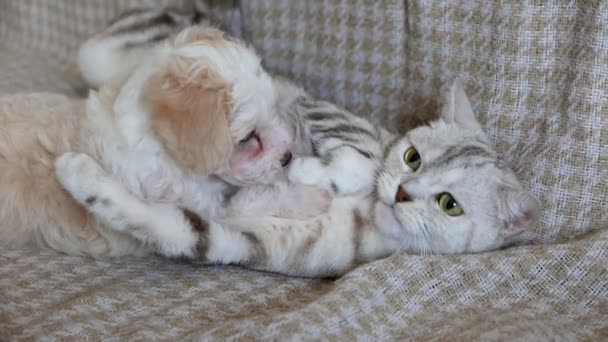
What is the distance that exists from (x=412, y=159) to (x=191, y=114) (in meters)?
0.54

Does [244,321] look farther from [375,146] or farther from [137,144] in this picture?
[375,146]

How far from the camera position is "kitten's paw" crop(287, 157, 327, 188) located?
150cm

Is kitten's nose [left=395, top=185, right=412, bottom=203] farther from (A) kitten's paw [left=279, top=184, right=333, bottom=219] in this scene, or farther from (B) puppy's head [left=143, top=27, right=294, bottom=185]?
(B) puppy's head [left=143, top=27, right=294, bottom=185]

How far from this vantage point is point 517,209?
4.55ft

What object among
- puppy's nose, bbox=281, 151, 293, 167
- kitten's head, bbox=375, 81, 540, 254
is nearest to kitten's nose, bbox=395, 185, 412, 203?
kitten's head, bbox=375, 81, 540, 254

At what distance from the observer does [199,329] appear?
46.3 inches

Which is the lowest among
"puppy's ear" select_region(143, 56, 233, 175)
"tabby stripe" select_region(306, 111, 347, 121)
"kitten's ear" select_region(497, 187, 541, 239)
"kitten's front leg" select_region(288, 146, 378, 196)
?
"kitten's ear" select_region(497, 187, 541, 239)

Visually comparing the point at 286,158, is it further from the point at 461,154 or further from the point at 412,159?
the point at 461,154

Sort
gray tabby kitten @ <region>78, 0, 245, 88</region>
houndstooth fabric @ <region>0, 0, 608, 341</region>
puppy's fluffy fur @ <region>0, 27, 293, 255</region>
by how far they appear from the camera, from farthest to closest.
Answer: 1. gray tabby kitten @ <region>78, 0, 245, 88</region>
2. puppy's fluffy fur @ <region>0, 27, 293, 255</region>
3. houndstooth fabric @ <region>0, 0, 608, 341</region>

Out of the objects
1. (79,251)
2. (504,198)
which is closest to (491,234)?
(504,198)

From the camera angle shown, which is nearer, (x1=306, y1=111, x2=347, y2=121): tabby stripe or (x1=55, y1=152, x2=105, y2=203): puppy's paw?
(x1=55, y1=152, x2=105, y2=203): puppy's paw

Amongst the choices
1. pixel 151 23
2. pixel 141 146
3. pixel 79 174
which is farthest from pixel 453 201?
pixel 151 23

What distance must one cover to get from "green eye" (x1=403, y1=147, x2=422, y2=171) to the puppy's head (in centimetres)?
27

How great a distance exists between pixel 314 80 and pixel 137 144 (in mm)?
711
